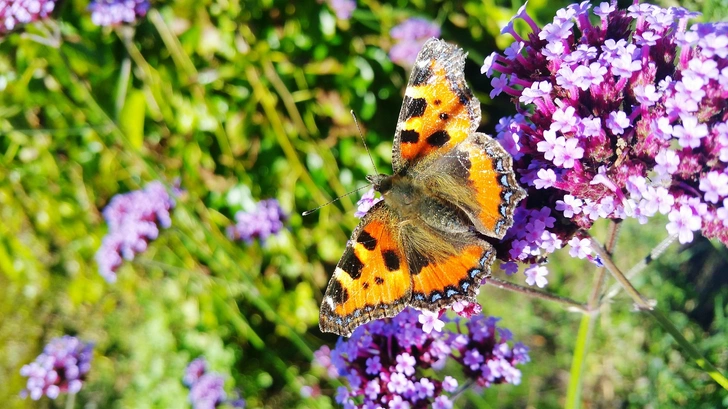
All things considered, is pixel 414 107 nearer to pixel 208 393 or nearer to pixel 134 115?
pixel 208 393

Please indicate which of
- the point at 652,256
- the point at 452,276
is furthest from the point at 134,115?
the point at 652,256

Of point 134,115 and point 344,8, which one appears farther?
point 134,115

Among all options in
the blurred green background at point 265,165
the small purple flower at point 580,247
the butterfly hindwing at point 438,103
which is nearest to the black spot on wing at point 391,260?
the butterfly hindwing at point 438,103

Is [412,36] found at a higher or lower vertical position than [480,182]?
lower

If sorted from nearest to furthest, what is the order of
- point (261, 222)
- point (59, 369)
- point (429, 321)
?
point (429, 321) → point (59, 369) → point (261, 222)

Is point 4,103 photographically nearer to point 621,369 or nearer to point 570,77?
point 570,77

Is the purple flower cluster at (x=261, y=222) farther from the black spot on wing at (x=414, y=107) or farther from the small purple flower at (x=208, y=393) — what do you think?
the black spot on wing at (x=414, y=107)


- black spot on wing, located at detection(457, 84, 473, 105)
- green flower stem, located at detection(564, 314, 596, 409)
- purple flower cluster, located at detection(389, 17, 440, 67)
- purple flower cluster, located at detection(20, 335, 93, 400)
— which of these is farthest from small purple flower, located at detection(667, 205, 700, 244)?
purple flower cluster, located at detection(20, 335, 93, 400)
